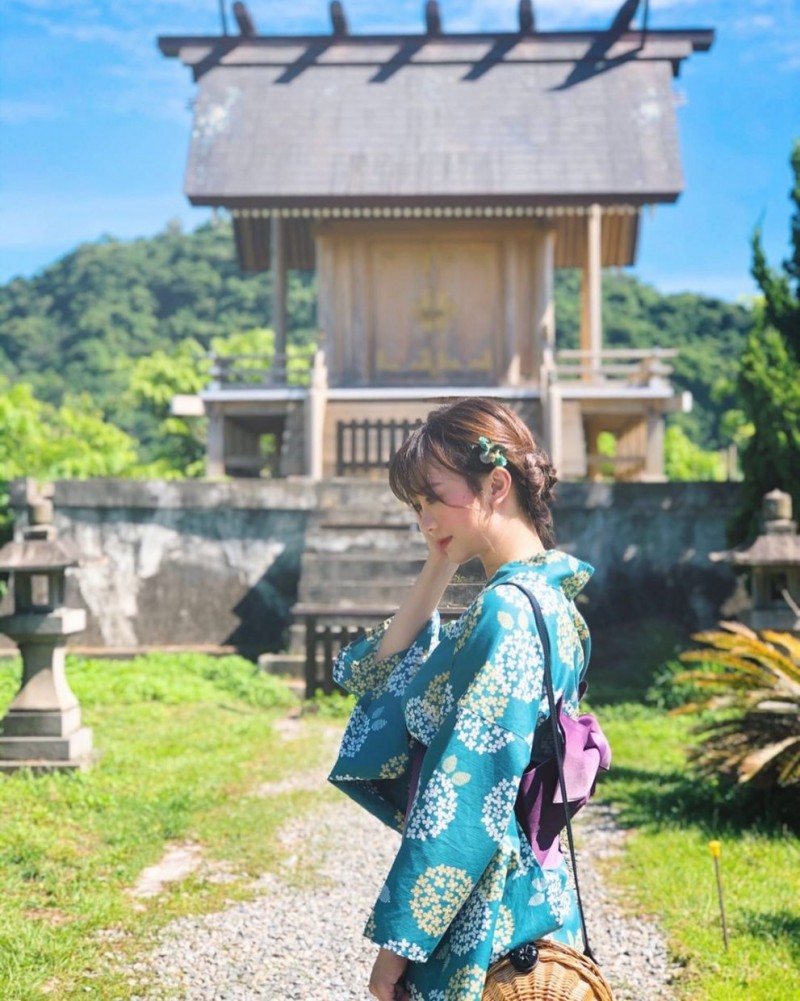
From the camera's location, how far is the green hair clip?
2.29 meters

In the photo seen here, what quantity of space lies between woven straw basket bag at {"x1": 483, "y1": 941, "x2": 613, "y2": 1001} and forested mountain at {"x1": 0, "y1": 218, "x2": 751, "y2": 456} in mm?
41443

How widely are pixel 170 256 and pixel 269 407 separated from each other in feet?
151

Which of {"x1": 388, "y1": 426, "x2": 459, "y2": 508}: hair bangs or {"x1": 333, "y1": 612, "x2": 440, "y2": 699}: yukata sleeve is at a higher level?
{"x1": 388, "y1": 426, "x2": 459, "y2": 508}: hair bangs

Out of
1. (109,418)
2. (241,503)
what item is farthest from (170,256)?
(241,503)

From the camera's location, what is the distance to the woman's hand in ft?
6.95

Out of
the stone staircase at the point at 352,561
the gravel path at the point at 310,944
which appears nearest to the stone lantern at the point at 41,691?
the gravel path at the point at 310,944

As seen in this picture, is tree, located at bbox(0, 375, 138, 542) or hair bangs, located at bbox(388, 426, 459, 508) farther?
tree, located at bbox(0, 375, 138, 542)

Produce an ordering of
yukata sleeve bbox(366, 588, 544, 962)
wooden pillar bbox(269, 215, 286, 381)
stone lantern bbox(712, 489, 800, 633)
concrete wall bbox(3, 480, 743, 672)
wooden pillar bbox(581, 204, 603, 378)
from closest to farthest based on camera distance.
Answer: yukata sleeve bbox(366, 588, 544, 962), stone lantern bbox(712, 489, 800, 633), concrete wall bbox(3, 480, 743, 672), wooden pillar bbox(581, 204, 603, 378), wooden pillar bbox(269, 215, 286, 381)

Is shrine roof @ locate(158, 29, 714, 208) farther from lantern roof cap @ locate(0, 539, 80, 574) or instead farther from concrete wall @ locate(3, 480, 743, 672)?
lantern roof cap @ locate(0, 539, 80, 574)

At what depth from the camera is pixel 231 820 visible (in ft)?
20.7

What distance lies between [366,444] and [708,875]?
991 cm

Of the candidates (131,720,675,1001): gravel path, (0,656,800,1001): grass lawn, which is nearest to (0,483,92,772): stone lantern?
(0,656,800,1001): grass lawn

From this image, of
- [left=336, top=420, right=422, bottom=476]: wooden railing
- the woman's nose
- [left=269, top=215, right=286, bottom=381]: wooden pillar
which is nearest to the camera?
the woman's nose

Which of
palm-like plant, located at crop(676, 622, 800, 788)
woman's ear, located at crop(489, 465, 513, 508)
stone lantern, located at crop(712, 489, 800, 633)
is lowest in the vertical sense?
palm-like plant, located at crop(676, 622, 800, 788)
